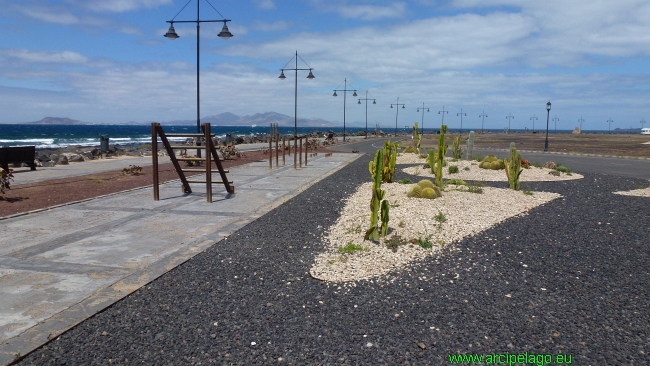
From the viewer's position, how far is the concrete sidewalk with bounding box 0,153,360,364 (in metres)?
3.86

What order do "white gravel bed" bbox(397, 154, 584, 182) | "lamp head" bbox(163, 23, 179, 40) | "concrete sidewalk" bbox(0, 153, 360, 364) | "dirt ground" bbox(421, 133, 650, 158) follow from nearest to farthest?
"concrete sidewalk" bbox(0, 153, 360, 364) < "white gravel bed" bbox(397, 154, 584, 182) < "lamp head" bbox(163, 23, 179, 40) < "dirt ground" bbox(421, 133, 650, 158)

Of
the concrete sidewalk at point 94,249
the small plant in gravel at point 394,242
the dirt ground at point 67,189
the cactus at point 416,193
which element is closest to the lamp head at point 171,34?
the dirt ground at point 67,189

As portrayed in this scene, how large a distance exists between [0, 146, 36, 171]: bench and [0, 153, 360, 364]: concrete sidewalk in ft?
18.4

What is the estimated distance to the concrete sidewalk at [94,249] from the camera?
3.86m

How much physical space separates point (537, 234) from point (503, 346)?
3.85m

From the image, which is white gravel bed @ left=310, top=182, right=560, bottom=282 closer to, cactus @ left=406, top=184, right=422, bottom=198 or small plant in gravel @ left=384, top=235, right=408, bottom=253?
small plant in gravel @ left=384, top=235, right=408, bottom=253

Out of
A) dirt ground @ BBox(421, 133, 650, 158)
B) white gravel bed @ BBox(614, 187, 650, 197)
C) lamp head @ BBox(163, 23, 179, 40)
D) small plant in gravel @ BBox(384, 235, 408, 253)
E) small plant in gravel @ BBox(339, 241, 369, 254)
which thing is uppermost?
lamp head @ BBox(163, 23, 179, 40)

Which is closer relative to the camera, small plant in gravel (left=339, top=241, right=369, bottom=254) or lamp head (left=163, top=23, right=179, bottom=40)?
small plant in gravel (left=339, top=241, right=369, bottom=254)

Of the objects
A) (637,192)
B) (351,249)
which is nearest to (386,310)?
(351,249)

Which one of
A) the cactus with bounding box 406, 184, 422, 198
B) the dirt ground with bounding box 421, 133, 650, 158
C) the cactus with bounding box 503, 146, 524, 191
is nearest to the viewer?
the cactus with bounding box 406, 184, 422, 198

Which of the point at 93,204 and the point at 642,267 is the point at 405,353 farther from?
the point at 93,204

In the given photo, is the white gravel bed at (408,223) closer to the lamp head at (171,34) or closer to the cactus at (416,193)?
the cactus at (416,193)

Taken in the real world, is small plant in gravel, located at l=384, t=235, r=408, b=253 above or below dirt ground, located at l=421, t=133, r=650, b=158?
below

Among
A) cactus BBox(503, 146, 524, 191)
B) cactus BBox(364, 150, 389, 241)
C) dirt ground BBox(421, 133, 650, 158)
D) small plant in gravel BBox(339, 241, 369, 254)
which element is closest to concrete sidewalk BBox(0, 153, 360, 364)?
small plant in gravel BBox(339, 241, 369, 254)
